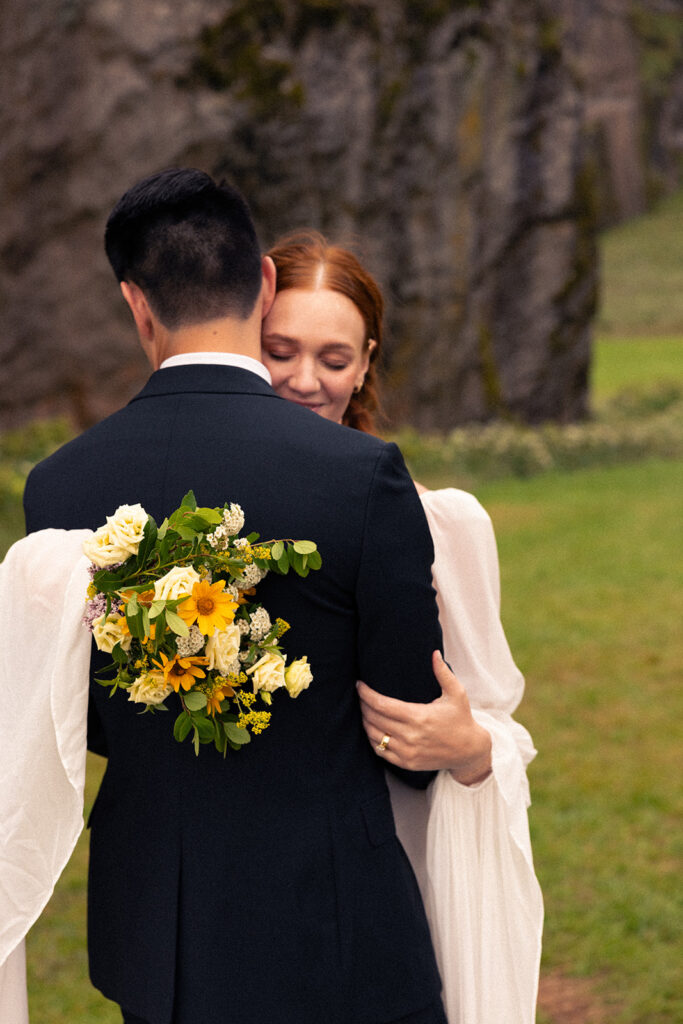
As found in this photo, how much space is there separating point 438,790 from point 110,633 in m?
0.88

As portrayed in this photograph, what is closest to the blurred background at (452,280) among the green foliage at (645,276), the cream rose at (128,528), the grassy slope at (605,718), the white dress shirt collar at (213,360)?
the grassy slope at (605,718)

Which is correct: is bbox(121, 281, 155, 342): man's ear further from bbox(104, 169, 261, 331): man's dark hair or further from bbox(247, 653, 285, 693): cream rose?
bbox(247, 653, 285, 693): cream rose

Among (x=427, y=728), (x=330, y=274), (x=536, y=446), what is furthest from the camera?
(x=536, y=446)

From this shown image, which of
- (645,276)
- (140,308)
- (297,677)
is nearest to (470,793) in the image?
(297,677)

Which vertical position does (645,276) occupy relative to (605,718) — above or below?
above

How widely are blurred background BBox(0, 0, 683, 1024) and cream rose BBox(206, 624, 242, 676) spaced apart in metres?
3.84

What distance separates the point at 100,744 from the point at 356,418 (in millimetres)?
1464

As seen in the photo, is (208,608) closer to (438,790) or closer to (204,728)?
(204,728)

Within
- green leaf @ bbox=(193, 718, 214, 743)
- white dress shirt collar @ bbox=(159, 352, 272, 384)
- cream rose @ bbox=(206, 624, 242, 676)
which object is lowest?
green leaf @ bbox=(193, 718, 214, 743)

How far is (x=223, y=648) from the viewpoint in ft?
5.92

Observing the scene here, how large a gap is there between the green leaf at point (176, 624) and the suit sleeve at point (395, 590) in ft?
1.23

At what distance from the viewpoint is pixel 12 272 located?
11.8 m

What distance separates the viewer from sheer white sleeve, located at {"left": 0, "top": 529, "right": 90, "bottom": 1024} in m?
2.03

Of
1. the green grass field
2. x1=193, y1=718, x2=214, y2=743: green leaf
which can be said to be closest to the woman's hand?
x1=193, y1=718, x2=214, y2=743: green leaf
